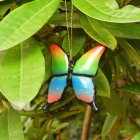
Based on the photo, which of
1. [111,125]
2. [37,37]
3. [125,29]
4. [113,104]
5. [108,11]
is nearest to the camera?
[108,11]

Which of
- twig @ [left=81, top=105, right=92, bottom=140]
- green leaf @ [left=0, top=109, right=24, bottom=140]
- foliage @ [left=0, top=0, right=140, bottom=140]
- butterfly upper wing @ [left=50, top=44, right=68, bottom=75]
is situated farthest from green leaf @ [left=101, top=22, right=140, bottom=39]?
twig @ [left=81, top=105, right=92, bottom=140]

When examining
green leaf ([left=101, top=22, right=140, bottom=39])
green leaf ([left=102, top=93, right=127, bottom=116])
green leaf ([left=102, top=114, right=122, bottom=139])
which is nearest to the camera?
green leaf ([left=101, top=22, right=140, bottom=39])

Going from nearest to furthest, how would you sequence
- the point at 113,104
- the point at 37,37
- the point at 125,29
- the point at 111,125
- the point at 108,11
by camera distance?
the point at 108,11 < the point at 125,29 < the point at 37,37 < the point at 113,104 < the point at 111,125

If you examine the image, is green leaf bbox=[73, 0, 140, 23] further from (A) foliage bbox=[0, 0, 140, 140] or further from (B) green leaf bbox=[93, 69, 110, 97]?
(B) green leaf bbox=[93, 69, 110, 97]

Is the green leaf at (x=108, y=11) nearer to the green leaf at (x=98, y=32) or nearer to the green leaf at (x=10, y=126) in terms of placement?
the green leaf at (x=98, y=32)

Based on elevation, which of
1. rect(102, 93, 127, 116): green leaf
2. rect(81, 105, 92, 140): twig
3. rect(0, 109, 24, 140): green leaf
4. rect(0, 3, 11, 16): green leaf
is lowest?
rect(81, 105, 92, 140): twig

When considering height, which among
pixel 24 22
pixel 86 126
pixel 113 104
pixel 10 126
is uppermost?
pixel 24 22

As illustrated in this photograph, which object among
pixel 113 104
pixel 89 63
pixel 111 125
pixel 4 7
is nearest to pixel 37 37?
pixel 4 7

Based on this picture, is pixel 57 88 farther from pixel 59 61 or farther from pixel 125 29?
pixel 125 29
